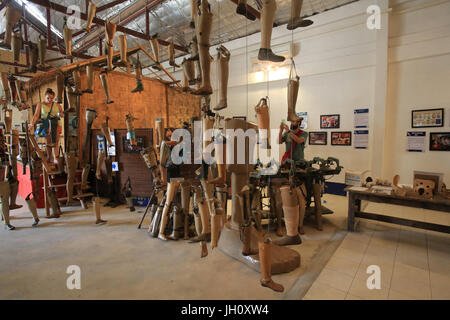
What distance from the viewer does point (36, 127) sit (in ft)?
13.5

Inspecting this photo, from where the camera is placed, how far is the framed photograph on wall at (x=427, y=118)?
4457 mm

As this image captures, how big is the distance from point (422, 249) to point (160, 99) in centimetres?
688

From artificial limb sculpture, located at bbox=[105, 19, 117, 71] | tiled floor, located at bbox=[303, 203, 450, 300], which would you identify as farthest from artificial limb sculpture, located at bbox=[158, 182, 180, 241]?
tiled floor, located at bbox=[303, 203, 450, 300]

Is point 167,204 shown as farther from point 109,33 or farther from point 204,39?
point 109,33

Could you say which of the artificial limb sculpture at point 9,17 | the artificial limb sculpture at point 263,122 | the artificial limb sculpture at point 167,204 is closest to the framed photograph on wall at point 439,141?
the artificial limb sculpture at point 263,122

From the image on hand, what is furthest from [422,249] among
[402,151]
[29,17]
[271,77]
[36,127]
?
[29,17]

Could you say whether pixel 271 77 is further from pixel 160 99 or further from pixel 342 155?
pixel 160 99

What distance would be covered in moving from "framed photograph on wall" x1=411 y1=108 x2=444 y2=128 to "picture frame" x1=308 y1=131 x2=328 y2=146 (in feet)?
5.54

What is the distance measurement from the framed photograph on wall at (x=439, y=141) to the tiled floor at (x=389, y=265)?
2.00m

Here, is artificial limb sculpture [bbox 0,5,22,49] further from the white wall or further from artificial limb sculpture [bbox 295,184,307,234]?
artificial limb sculpture [bbox 295,184,307,234]

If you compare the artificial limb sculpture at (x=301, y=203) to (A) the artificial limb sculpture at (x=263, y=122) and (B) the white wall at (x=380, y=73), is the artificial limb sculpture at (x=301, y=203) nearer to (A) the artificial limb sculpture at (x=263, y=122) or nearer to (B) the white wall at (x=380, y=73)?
(A) the artificial limb sculpture at (x=263, y=122)

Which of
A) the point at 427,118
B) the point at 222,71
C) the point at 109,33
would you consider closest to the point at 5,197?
the point at 109,33

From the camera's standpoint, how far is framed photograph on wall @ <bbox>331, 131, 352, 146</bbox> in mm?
5479

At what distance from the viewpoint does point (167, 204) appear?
128 inches
